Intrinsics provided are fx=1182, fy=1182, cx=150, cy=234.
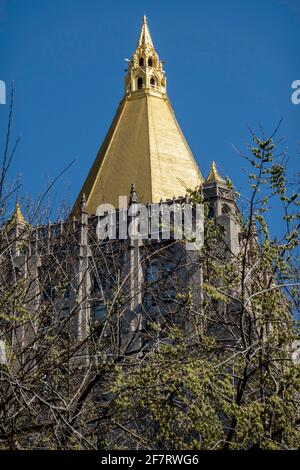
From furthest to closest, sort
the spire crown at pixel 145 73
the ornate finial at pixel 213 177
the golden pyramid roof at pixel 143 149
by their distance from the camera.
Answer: the spire crown at pixel 145 73 < the golden pyramid roof at pixel 143 149 < the ornate finial at pixel 213 177

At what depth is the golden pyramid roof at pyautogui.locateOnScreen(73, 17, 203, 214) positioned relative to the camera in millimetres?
57000

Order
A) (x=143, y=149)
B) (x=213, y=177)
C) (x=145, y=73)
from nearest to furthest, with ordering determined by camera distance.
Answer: (x=213, y=177)
(x=143, y=149)
(x=145, y=73)

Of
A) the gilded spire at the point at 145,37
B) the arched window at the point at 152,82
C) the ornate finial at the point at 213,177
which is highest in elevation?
the gilded spire at the point at 145,37

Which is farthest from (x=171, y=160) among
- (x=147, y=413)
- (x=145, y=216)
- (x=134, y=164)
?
(x=147, y=413)

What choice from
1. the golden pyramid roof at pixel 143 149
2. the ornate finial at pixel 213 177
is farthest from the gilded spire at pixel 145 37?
the ornate finial at pixel 213 177

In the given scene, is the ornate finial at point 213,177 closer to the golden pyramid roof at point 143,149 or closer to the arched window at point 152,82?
the golden pyramid roof at point 143,149

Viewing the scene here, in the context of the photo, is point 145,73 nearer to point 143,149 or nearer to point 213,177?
point 143,149

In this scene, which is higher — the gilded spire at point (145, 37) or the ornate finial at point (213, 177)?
the gilded spire at point (145, 37)

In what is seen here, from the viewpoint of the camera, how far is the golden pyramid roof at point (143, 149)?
2244 inches

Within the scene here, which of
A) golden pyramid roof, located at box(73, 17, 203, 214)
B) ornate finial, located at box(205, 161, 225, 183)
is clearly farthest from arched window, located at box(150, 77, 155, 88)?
ornate finial, located at box(205, 161, 225, 183)

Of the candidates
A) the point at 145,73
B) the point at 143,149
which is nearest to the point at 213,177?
the point at 143,149

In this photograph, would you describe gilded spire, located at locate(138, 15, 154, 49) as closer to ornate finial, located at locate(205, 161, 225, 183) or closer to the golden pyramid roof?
the golden pyramid roof

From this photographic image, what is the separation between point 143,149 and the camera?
60.0 m

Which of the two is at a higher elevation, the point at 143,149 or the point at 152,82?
the point at 152,82
